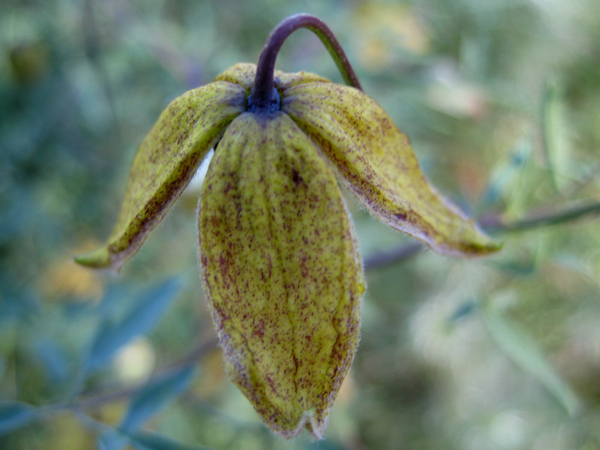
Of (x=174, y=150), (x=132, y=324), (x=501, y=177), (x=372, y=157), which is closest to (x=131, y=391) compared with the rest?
(x=132, y=324)

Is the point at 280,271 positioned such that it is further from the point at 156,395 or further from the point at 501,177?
the point at 501,177

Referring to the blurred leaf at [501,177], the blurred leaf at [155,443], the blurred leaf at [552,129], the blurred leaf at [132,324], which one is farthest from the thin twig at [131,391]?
the blurred leaf at [552,129]

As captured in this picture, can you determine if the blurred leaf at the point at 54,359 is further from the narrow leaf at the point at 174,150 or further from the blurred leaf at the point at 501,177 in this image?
the blurred leaf at the point at 501,177

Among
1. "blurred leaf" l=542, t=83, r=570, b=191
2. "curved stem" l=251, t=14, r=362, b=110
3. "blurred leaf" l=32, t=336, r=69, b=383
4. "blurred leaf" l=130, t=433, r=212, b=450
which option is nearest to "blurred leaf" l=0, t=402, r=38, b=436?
"blurred leaf" l=130, t=433, r=212, b=450

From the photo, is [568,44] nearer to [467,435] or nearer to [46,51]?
[467,435]

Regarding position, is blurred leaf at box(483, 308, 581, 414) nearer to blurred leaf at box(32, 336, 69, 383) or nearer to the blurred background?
the blurred background

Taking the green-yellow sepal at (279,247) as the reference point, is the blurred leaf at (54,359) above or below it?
below
